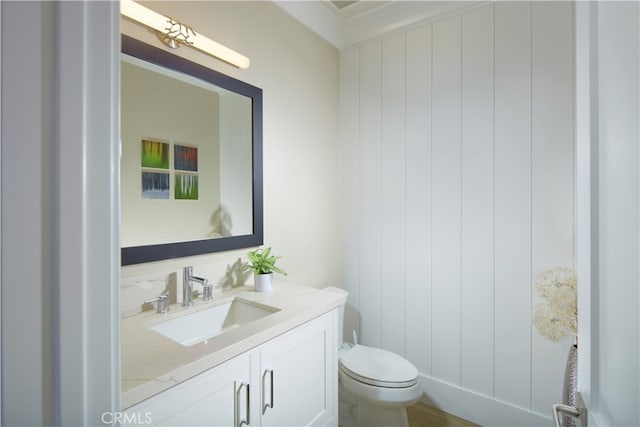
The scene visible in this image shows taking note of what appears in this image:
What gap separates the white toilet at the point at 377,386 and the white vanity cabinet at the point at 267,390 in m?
0.18

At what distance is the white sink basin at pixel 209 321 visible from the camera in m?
1.16

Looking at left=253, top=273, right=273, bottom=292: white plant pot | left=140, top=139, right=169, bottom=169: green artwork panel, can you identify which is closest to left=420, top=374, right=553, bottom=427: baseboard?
left=253, top=273, right=273, bottom=292: white plant pot

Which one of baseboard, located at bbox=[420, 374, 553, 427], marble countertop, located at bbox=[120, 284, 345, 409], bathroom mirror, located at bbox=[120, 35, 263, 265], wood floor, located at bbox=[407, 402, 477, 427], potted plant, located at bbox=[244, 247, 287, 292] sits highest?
bathroom mirror, located at bbox=[120, 35, 263, 265]

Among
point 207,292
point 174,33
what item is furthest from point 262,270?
point 174,33

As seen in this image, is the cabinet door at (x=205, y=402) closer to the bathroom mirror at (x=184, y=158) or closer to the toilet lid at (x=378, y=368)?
the bathroom mirror at (x=184, y=158)

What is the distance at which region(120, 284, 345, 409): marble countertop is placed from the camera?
0.73m

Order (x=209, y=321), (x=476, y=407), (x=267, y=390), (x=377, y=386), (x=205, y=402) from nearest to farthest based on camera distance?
(x=205, y=402) → (x=267, y=390) → (x=209, y=321) → (x=377, y=386) → (x=476, y=407)

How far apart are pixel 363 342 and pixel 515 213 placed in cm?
132

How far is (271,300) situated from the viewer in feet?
4.36

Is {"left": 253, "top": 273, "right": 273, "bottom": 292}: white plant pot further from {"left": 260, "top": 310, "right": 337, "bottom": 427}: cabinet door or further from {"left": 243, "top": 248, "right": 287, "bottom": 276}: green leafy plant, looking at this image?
{"left": 260, "top": 310, "right": 337, "bottom": 427}: cabinet door

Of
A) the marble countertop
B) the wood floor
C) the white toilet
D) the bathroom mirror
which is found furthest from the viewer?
the wood floor

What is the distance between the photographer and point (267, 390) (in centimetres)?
103

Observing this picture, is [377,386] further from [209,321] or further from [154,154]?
[154,154]

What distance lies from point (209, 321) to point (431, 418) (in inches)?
58.8
